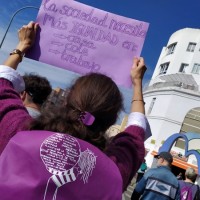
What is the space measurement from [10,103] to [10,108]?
25 millimetres

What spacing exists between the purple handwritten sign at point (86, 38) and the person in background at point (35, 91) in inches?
28.9

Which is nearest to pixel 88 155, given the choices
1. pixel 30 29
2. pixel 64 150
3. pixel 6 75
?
pixel 64 150

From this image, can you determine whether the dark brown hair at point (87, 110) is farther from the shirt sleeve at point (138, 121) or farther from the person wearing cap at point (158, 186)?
the person wearing cap at point (158, 186)

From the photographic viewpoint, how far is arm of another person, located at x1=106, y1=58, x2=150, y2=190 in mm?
Result: 2135

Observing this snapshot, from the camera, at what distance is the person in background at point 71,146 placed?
70.9 inches

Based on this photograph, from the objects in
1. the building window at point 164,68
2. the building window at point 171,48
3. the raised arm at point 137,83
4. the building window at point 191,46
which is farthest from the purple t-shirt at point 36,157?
the building window at point 171,48

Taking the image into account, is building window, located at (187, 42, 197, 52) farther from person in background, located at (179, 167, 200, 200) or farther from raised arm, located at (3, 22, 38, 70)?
raised arm, located at (3, 22, 38, 70)

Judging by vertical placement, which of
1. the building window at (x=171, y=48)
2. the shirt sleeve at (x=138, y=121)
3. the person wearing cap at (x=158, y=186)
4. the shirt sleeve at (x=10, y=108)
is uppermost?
the building window at (x=171, y=48)

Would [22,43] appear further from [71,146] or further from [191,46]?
[191,46]

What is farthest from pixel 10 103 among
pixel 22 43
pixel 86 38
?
pixel 86 38

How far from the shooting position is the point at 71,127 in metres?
1.99

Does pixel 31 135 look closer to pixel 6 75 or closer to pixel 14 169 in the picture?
pixel 14 169

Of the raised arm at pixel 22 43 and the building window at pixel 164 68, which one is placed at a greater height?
the building window at pixel 164 68

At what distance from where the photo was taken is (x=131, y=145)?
7.30 ft
